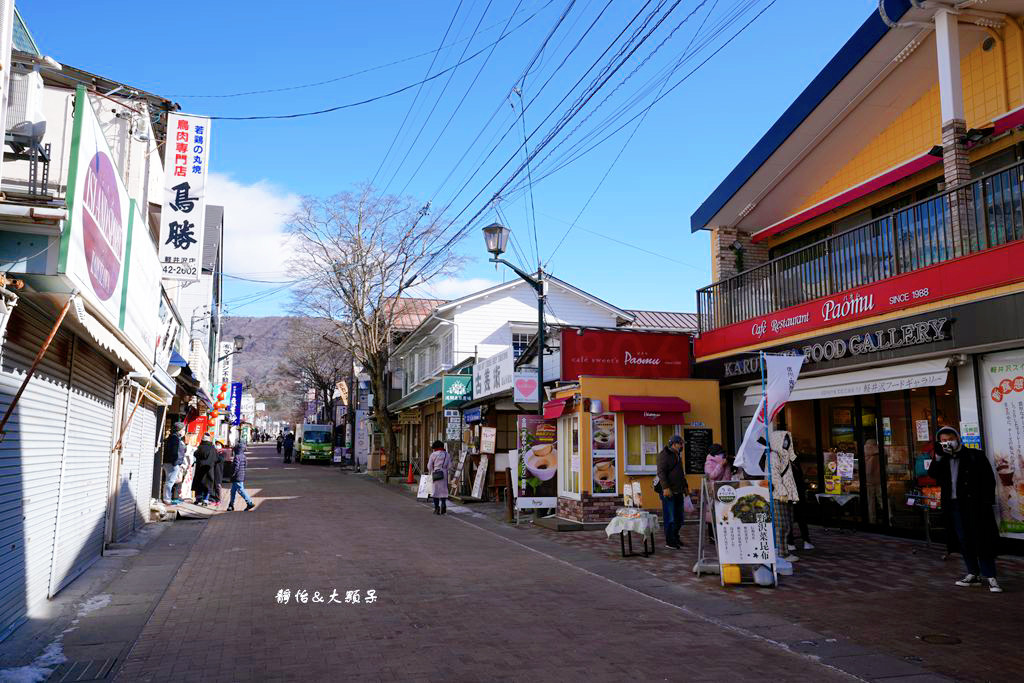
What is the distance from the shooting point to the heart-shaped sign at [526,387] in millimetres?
17469

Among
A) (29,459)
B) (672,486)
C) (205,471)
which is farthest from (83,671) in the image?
(205,471)

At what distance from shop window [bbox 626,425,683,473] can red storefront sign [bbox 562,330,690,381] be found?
1.19 m

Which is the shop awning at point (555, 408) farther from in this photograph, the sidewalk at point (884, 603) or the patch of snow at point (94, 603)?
the patch of snow at point (94, 603)

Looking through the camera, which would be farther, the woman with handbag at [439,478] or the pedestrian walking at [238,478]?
the woman with handbag at [439,478]

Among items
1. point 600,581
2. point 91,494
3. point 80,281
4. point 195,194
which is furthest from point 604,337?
point 80,281

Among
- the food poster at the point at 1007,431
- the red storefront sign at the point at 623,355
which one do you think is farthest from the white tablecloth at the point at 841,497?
the red storefront sign at the point at 623,355

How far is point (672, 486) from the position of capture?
12492 mm

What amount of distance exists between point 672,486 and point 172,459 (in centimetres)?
1234

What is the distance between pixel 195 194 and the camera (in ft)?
50.2

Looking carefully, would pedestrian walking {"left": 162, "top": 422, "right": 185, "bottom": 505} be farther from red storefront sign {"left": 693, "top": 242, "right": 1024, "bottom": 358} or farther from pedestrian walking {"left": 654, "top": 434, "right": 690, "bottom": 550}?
red storefront sign {"left": 693, "top": 242, "right": 1024, "bottom": 358}

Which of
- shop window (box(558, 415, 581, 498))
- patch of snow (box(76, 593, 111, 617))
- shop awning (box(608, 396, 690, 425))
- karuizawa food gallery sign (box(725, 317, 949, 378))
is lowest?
patch of snow (box(76, 593, 111, 617))

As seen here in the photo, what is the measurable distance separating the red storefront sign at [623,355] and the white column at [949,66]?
688 centimetres

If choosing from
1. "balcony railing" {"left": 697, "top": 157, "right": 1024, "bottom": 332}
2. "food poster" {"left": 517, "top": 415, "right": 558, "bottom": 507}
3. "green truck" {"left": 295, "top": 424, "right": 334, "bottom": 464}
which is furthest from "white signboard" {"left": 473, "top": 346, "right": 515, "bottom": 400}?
"green truck" {"left": 295, "top": 424, "right": 334, "bottom": 464}

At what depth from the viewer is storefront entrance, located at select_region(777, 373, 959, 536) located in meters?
12.3
